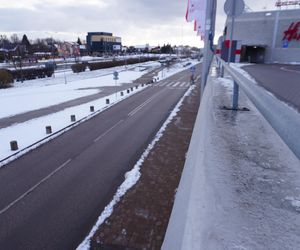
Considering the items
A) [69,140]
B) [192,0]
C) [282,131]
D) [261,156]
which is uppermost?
[192,0]

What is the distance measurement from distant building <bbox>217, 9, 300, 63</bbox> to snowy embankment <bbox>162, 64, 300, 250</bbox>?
44.6m

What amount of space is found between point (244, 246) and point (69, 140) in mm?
15601

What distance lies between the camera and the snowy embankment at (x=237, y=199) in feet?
4.40

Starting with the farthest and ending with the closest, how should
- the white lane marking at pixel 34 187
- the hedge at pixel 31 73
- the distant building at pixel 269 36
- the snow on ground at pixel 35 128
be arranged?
the hedge at pixel 31 73 < the distant building at pixel 269 36 < the snow on ground at pixel 35 128 < the white lane marking at pixel 34 187

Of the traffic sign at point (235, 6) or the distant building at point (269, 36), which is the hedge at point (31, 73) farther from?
the traffic sign at point (235, 6)

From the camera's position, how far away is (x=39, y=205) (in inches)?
345

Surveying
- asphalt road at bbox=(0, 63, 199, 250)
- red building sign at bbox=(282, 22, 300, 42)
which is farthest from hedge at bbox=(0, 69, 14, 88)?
red building sign at bbox=(282, 22, 300, 42)

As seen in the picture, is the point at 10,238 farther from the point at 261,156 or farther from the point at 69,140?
the point at 69,140

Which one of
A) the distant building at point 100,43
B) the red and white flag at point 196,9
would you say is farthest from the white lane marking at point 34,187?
the distant building at point 100,43

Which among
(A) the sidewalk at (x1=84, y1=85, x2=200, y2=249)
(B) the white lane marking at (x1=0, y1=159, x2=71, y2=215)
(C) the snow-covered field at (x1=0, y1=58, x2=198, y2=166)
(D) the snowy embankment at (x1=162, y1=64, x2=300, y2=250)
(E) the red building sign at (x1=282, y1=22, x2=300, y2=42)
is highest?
(E) the red building sign at (x1=282, y1=22, x2=300, y2=42)

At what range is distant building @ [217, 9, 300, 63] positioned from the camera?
4419 cm

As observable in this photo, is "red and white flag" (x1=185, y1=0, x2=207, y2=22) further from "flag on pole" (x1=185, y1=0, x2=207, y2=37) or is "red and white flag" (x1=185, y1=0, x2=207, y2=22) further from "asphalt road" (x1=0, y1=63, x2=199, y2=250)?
"asphalt road" (x1=0, y1=63, x2=199, y2=250)

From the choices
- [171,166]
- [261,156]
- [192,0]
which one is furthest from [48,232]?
[192,0]

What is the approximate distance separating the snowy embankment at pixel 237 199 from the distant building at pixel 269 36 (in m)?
44.6
